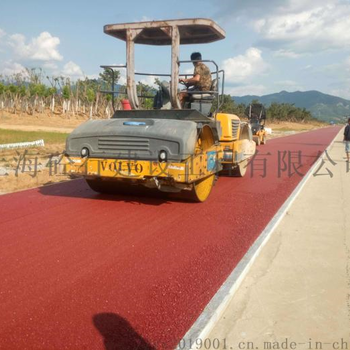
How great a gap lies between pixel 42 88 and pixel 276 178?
4994 cm

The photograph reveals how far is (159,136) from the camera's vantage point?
5621 mm

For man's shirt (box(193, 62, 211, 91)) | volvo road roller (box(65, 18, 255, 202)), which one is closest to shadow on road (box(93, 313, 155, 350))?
volvo road roller (box(65, 18, 255, 202))

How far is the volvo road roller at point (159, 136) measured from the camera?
220 inches

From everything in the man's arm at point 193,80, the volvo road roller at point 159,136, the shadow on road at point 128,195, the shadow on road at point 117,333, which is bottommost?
the shadow on road at point 117,333

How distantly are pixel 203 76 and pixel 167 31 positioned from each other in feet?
3.09

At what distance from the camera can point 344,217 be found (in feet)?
20.4

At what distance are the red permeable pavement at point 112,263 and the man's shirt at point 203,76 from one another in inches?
78.1

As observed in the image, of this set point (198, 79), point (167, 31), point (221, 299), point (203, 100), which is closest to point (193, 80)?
point (198, 79)

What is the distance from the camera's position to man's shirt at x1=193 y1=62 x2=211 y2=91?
663cm

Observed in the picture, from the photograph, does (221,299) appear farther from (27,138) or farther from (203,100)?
(27,138)

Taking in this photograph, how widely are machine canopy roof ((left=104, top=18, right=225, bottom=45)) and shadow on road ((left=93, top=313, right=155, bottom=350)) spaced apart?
187 inches

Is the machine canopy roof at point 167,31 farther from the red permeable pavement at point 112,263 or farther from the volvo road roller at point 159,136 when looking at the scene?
the red permeable pavement at point 112,263

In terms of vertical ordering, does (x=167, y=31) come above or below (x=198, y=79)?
above

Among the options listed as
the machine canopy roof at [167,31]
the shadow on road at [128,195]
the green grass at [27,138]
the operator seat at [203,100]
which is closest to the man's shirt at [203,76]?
the operator seat at [203,100]
